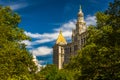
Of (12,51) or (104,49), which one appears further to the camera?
(12,51)

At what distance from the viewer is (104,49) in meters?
46.8

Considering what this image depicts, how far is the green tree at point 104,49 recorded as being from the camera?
46.8m

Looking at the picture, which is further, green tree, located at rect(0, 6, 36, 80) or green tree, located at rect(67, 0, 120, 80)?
green tree, located at rect(0, 6, 36, 80)

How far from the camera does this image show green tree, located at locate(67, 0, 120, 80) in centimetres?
4684

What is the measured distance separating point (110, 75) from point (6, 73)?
451 inches

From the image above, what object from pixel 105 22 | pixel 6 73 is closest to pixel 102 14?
pixel 105 22

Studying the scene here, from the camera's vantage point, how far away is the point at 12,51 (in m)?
49.6

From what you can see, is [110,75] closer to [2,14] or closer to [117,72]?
[117,72]

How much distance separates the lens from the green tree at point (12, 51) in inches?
1911

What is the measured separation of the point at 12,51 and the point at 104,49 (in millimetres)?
10599

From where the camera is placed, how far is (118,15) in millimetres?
48875

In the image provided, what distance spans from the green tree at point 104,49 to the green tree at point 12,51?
275 inches

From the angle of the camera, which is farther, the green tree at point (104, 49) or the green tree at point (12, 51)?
the green tree at point (12, 51)

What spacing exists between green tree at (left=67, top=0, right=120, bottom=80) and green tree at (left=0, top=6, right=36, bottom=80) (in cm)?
699
